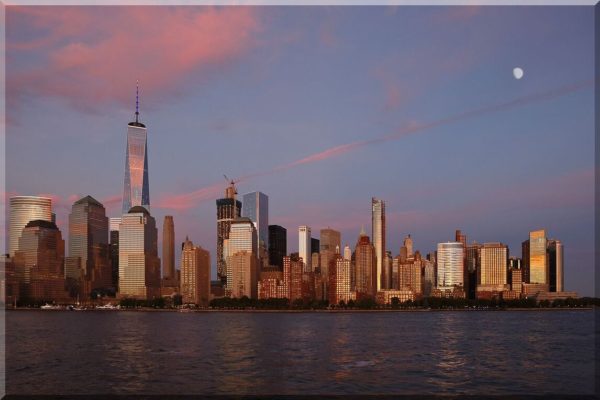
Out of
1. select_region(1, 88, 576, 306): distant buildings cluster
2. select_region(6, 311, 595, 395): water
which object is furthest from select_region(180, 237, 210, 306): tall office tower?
select_region(6, 311, 595, 395): water

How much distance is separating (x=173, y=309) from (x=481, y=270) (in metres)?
58.0

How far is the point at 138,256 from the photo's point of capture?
386 ft

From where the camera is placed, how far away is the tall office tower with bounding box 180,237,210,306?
103688mm

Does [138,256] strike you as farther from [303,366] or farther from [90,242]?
[303,366]

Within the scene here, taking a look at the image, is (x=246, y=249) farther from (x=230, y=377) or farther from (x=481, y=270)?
(x=230, y=377)

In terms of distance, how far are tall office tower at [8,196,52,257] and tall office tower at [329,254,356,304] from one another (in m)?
52.7

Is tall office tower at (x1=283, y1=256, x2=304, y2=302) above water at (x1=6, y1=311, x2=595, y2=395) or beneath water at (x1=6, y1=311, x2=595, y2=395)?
beneath

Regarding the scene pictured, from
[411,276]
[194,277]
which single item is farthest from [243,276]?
[411,276]

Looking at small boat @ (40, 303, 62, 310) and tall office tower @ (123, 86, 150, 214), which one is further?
tall office tower @ (123, 86, 150, 214)

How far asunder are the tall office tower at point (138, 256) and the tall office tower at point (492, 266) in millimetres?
62052

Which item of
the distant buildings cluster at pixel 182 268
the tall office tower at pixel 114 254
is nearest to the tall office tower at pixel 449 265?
the distant buildings cluster at pixel 182 268

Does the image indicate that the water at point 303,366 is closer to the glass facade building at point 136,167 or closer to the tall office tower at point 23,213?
the tall office tower at point 23,213

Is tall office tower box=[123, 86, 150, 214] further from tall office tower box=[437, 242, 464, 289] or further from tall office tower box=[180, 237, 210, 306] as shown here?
tall office tower box=[437, 242, 464, 289]

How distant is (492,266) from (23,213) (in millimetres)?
86494
